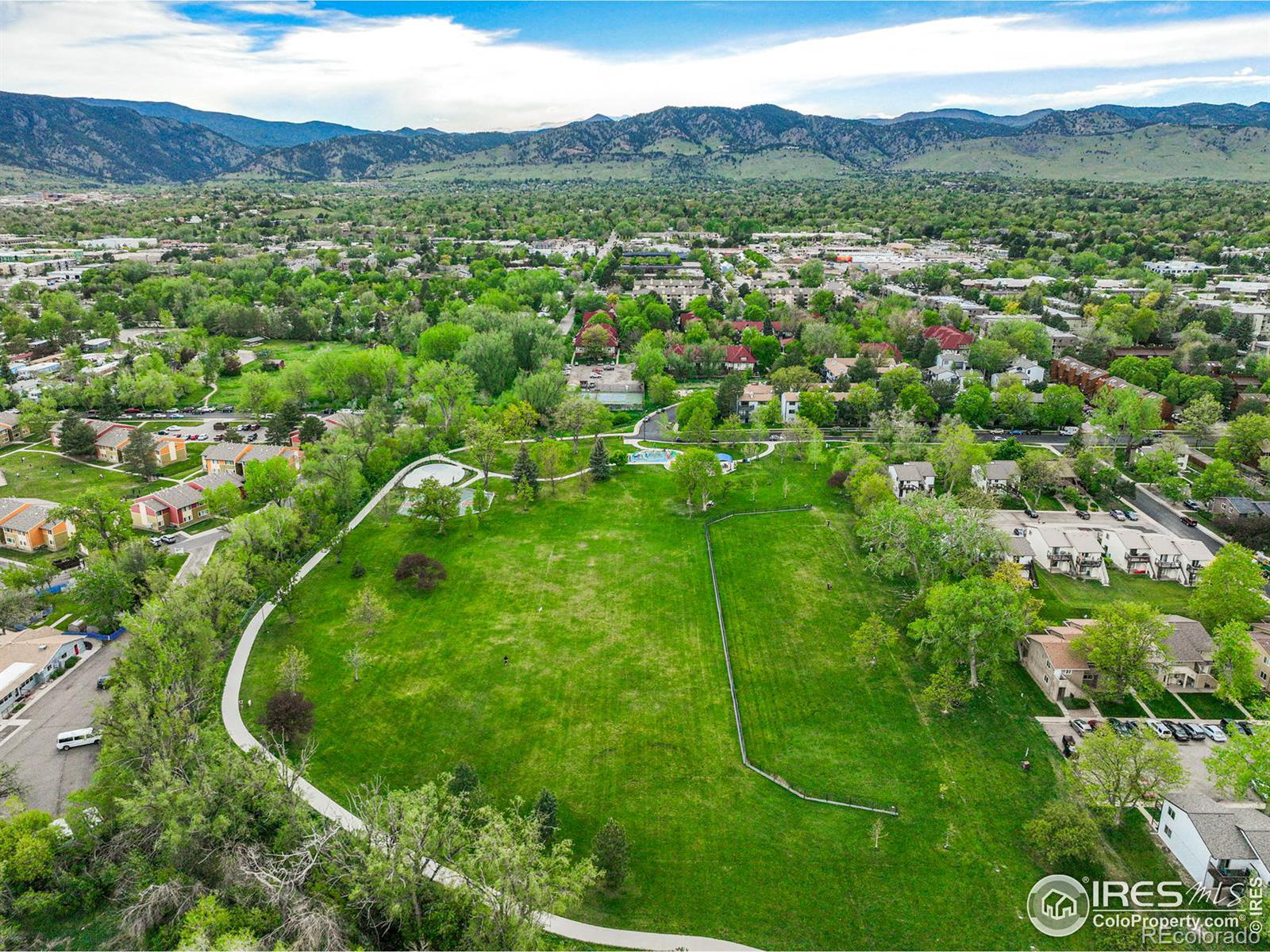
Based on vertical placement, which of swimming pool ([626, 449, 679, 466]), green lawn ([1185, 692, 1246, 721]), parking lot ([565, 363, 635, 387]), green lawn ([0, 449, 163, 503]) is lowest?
green lawn ([1185, 692, 1246, 721])

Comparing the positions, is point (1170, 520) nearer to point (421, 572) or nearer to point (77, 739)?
point (421, 572)

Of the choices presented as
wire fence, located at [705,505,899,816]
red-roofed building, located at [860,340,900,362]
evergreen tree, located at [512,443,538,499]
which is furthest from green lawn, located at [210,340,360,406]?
red-roofed building, located at [860,340,900,362]

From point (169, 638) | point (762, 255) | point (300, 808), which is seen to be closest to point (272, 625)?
point (169, 638)

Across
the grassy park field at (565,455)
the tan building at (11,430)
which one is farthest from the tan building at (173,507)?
the tan building at (11,430)

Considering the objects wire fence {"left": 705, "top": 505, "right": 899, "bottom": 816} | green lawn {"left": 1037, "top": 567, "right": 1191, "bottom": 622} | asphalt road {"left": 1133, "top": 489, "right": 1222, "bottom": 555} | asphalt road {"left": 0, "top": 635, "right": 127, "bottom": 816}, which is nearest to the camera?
wire fence {"left": 705, "top": 505, "right": 899, "bottom": 816}

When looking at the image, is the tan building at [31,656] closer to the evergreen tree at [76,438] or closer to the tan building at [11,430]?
the evergreen tree at [76,438]

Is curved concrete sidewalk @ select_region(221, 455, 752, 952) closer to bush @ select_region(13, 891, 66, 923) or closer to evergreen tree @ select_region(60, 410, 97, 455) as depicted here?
bush @ select_region(13, 891, 66, 923)

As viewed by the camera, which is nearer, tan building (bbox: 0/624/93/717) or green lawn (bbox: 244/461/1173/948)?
green lawn (bbox: 244/461/1173/948)
